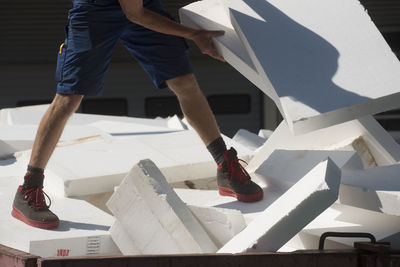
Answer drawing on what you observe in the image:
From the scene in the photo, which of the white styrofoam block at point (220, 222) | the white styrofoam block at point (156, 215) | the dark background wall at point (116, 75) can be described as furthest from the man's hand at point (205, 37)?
the dark background wall at point (116, 75)

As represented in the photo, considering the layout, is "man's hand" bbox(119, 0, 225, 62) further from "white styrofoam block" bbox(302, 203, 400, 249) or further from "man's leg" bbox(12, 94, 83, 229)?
"white styrofoam block" bbox(302, 203, 400, 249)

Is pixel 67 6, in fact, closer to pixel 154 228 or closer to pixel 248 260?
pixel 154 228

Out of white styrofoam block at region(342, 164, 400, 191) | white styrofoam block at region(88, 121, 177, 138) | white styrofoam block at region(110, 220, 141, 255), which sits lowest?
white styrofoam block at region(88, 121, 177, 138)

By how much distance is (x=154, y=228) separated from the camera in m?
3.12

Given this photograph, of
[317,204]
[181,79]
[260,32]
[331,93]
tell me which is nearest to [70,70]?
[181,79]

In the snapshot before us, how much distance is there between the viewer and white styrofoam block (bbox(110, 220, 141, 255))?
127 inches

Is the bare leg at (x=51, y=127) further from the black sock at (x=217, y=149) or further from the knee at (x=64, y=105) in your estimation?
the black sock at (x=217, y=149)

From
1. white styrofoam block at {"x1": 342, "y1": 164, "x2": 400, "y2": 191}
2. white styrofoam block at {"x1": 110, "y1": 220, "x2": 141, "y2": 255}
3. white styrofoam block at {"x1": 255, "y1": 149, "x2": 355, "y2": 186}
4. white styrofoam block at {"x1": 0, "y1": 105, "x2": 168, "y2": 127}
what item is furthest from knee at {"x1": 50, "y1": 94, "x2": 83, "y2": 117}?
white styrofoam block at {"x1": 0, "y1": 105, "x2": 168, "y2": 127}

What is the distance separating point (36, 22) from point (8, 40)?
408 mm

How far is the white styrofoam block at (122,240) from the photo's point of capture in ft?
10.6

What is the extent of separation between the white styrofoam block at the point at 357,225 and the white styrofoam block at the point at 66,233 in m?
0.90

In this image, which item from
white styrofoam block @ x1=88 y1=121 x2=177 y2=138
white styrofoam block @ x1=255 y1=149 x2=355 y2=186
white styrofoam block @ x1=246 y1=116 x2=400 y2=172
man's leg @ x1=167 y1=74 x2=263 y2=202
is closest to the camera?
white styrofoam block @ x1=255 y1=149 x2=355 y2=186

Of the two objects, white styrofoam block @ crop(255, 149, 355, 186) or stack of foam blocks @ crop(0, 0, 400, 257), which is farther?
white styrofoam block @ crop(255, 149, 355, 186)

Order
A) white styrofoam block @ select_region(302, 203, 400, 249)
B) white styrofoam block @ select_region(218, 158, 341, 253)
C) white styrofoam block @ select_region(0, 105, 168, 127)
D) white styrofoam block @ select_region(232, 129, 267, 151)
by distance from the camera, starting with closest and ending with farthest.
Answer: white styrofoam block @ select_region(218, 158, 341, 253) < white styrofoam block @ select_region(302, 203, 400, 249) < white styrofoam block @ select_region(232, 129, 267, 151) < white styrofoam block @ select_region(0, 105, 168, 127)
